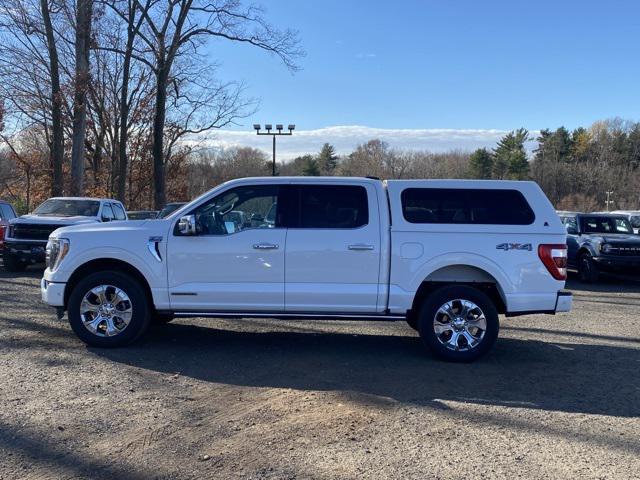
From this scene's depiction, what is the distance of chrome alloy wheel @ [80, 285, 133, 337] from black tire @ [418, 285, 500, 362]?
342 cm

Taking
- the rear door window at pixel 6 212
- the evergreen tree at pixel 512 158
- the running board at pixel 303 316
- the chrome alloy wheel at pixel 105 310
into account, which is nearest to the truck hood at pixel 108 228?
the chrome alloy wheel at pixel 105 310

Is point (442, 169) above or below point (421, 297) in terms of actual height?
above

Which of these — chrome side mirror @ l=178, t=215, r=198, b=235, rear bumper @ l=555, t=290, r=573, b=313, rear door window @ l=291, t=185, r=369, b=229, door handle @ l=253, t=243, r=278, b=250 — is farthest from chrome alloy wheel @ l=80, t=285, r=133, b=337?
rear bumper @ l=555, t=290, r=573, b=313

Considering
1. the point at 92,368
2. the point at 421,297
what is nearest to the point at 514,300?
the point at 421,297

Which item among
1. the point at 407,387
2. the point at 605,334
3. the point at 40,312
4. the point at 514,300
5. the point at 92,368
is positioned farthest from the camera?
the point at 40,312

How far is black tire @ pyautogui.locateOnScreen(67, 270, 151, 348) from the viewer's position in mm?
6659

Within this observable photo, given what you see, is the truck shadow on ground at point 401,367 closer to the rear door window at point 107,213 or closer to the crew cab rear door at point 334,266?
the crew cab rear door at point 334,266

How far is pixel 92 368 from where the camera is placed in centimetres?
596

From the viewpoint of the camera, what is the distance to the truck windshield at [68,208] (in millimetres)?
14648

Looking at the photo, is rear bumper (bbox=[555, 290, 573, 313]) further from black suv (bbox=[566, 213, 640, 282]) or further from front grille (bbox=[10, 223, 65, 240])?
front grille (bbox=[10, 223, 65, 240])

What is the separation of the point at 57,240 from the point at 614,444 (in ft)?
19.9

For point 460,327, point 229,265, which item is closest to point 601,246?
point 460,327

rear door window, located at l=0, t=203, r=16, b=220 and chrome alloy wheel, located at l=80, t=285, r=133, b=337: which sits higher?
rear door window, located at l=0, t=203, r=16, b=220

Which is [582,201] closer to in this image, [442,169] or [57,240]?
[442,169]
